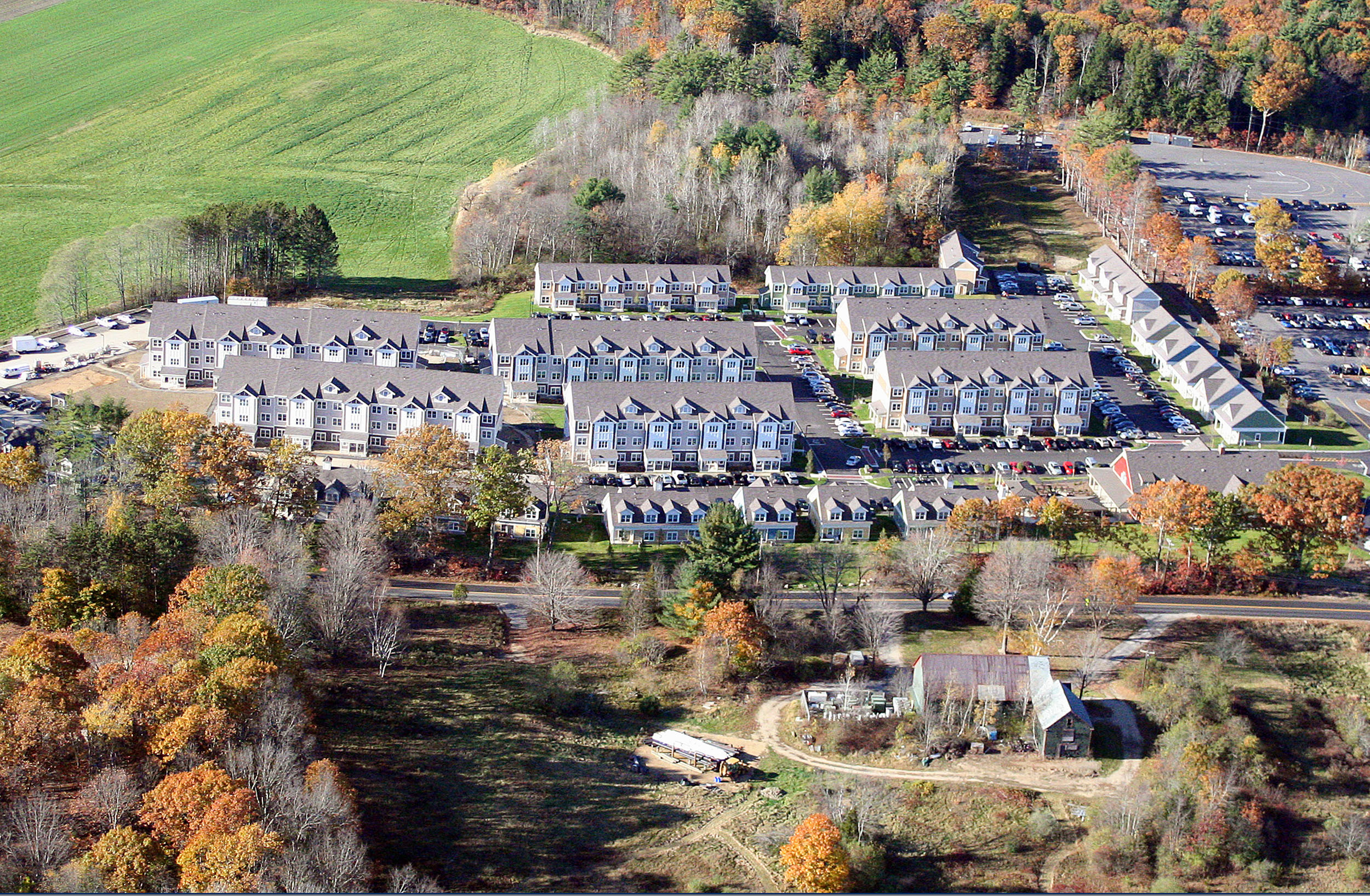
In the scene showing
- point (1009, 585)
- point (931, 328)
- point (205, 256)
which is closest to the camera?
point (1009, 585)

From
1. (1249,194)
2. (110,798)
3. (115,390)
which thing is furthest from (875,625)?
(1249,194)

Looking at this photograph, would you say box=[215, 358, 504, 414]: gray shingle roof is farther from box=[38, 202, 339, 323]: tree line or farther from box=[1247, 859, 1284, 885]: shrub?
box=[1247, 859, 1284, 885]: shrub

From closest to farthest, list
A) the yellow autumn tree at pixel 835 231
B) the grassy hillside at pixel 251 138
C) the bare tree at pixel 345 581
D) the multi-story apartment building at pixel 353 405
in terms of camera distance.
Answer: the bare tree at pixel 345 581
the multi-story apartment building at pixel 353 405
the yellow autumn tree at pixel 835 231
the grassy hillside at pixel 251 138

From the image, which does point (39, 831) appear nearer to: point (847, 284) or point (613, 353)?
point (613, 353)

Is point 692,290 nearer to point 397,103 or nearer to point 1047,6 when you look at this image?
point 397,103

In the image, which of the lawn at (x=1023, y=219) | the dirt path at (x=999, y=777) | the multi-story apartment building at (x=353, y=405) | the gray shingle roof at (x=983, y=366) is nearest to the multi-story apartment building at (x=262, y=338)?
the multi-story apartment building at (x=353, y=405)

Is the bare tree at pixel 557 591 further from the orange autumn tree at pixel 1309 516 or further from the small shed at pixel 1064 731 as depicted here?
the orange autumn tree at pixel 1309 516

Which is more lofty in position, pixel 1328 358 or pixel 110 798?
pixel 1328 358
